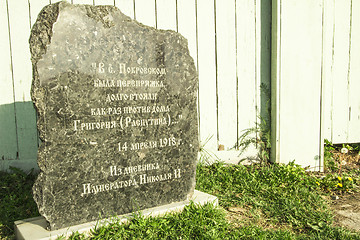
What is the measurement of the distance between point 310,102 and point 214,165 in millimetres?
1399

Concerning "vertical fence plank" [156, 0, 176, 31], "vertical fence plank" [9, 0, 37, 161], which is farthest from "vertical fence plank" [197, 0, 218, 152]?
"vertical fence plank" [9, 0, 37, 161]

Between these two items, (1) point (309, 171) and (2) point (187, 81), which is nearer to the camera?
(2) point (187, 81)

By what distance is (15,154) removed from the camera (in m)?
3.06

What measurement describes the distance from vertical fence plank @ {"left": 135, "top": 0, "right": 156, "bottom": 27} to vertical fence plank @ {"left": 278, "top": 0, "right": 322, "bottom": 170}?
59.4 inches

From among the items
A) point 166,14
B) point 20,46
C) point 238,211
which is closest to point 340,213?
point 238,211

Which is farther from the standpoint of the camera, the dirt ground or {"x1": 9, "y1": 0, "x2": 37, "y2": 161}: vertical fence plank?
{"x1": 9, "y1": 0, "x2": 37, "y2": 161}: vertical fence plank

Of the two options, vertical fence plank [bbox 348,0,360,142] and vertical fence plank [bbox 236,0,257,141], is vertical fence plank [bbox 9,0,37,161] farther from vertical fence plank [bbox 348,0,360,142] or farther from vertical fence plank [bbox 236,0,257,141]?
vertical fence plank [bbox 348,0,360,142]

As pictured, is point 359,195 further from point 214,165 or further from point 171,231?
point 171,231

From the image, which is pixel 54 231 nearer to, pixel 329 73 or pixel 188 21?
pixel 188 21

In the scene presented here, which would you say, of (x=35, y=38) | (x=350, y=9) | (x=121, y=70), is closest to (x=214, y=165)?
(x=121, y=70)

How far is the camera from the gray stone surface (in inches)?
76.9

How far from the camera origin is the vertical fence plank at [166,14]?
3348 mm

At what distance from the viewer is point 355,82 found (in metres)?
3.97

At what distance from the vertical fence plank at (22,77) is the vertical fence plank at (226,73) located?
2.09 meters
